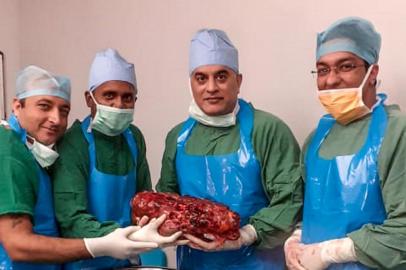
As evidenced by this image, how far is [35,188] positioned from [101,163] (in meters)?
0.25

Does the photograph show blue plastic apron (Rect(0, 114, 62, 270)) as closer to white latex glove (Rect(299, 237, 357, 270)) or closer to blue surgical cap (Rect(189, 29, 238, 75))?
blue surgical cap (Rect(189, 29, 238, 75))

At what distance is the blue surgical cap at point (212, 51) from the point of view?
1757 millimetres

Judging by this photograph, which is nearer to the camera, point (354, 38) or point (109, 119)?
point (354, 38)

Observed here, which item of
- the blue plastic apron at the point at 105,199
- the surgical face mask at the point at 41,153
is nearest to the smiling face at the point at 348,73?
the blue plastic apron at the point at 105,199

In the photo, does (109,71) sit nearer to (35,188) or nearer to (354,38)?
(35,188)

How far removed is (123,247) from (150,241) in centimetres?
8

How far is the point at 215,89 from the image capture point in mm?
1738

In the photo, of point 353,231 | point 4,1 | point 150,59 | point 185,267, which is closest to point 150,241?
point 185,267

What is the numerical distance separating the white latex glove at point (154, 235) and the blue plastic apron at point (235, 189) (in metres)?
0.26

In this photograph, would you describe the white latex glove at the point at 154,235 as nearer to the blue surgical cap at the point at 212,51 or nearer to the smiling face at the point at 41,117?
the smiling face at the point at 41,117

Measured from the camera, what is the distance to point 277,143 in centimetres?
172

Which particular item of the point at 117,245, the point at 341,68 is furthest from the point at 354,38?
the point at 117,245

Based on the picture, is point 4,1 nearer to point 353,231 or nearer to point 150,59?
point 150,59

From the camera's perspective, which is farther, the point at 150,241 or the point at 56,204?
the point at 56,204
